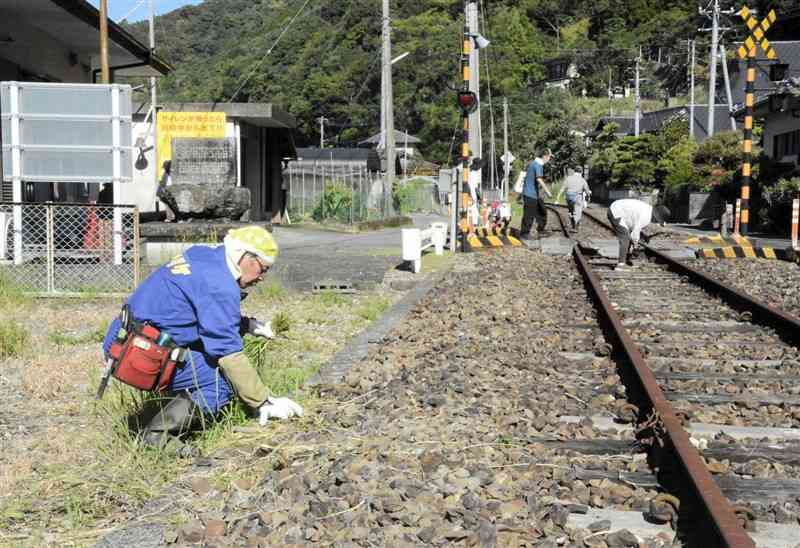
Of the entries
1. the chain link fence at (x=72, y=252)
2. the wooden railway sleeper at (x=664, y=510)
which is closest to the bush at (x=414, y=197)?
the chain link fence at (x=72, y=252)

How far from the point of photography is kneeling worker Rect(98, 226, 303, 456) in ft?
14.1

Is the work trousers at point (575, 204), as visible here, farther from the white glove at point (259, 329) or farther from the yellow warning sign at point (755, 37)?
the white glove at point (259, 329)

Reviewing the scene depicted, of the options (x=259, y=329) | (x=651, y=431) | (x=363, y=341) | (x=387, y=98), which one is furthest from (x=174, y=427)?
(x=387, y=98)

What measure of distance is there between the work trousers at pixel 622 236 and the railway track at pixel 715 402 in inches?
108

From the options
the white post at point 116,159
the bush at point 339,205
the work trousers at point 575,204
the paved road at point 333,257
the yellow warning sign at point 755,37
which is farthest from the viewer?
the bush at point 339,205

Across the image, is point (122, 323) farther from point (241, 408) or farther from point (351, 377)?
point (351, 377)

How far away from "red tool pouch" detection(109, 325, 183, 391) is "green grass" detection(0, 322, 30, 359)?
3.51 m

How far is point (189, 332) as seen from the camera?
4461 mm

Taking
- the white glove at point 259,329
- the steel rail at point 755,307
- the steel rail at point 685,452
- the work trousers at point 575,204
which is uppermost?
the work trousers at point 575,204

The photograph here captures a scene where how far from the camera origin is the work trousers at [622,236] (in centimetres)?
1342

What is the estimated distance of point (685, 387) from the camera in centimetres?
589

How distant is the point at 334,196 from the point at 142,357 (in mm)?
24422

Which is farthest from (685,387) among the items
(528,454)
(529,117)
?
(529,117)

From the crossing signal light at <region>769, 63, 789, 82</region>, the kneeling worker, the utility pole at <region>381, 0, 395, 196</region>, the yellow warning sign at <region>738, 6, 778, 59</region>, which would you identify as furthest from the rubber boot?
the utility pole at <region>381, 0, 395, 196</region>
